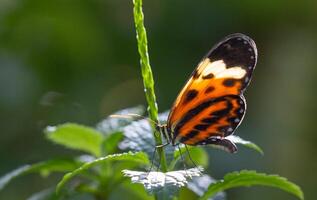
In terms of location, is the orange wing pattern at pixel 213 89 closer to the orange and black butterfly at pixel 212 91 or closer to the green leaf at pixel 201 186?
the orange and black butterfly at pixel 212 91

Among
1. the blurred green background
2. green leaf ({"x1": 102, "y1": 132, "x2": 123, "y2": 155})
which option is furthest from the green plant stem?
the blurred green background

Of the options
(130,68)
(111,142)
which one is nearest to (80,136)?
(111,142)

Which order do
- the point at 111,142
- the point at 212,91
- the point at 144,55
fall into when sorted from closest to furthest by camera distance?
1. the point at 144,55
2. the point at 212,91
3. the point at 111,142

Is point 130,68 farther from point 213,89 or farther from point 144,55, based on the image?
point 144,55

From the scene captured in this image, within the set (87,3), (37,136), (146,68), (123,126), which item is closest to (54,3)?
(87,3)

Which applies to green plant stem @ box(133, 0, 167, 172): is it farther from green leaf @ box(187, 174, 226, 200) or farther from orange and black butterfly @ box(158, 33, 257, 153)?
green leaf @ box(187, 174, 226, 200)

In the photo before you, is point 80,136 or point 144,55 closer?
point 144,55
